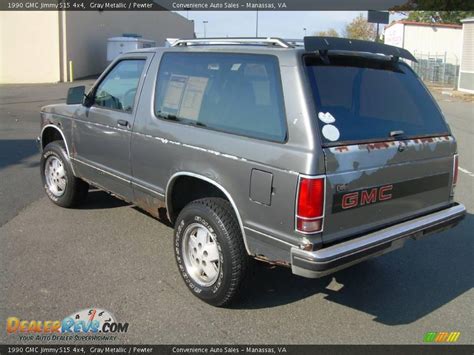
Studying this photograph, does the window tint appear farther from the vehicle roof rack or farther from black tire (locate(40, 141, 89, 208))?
the vehicle roof rack

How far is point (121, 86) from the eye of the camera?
4.91 meters

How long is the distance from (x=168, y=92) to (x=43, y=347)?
2178mm

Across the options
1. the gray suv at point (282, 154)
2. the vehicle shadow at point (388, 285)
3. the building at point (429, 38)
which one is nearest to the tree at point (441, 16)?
the building at point (429, 38)

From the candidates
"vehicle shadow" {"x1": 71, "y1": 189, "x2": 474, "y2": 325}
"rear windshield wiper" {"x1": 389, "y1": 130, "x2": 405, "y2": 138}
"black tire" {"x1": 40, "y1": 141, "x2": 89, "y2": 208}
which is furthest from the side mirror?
"rear windshield wiper" {"x1": 389, "y1": 130, "x2": 405, "y2": 138}

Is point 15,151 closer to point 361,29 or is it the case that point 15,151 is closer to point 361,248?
point 361,248

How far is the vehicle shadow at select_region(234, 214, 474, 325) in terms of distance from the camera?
384cm

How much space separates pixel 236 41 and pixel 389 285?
7.71ft

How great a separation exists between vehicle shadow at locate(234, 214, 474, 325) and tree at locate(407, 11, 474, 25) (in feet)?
144

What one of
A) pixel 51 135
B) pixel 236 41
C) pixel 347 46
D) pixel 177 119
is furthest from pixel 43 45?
pixel 347 46

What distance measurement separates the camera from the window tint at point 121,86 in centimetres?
469

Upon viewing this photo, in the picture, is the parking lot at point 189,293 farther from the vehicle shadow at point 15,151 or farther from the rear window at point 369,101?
the vehicle shadow at point 15,151

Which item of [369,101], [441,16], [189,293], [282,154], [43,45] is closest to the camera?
[282,154]

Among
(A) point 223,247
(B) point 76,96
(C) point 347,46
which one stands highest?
(C) point 347,46

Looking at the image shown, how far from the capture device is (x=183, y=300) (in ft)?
12.6
